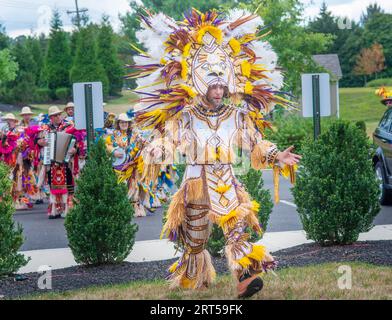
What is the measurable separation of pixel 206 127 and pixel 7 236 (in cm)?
258

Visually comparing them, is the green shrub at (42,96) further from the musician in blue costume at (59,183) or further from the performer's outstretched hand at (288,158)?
the performer's outstretched hand at (288,158)

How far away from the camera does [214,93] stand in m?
7.06

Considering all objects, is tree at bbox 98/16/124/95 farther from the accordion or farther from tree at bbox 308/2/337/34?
the accordion

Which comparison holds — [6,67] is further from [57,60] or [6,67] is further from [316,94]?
[316,94]

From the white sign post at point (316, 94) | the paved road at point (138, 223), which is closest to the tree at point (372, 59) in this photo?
the paved road at point (138, 223)

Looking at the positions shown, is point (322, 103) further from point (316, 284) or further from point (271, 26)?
point (271, 26)

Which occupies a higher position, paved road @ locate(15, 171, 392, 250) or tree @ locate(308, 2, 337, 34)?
tree @ locate(308, 2, 337, 34)

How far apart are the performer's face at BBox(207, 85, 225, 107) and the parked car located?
733 centimetres

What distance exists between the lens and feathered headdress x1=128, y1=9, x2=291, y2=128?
7.19 meters

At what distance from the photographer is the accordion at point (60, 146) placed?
553 inches

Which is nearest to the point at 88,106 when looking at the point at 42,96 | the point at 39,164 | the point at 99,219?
the point at 99,219

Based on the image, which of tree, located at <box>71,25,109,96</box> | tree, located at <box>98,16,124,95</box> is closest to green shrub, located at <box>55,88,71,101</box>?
tree, located at <box>98,16,124,95</box>

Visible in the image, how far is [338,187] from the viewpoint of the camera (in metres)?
9.49

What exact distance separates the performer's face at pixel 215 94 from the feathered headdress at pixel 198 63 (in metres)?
0.05
